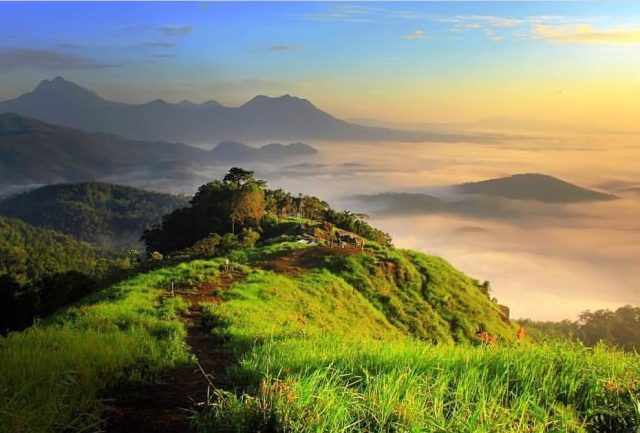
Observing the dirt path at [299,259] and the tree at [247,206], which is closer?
the dirt path at [299,259]

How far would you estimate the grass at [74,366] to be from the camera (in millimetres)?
5039

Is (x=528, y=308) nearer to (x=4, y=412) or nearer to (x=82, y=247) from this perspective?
(x=82, y=247)

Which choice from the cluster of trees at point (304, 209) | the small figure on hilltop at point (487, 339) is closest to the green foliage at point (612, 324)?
the cluster of trees at point (304, 209)

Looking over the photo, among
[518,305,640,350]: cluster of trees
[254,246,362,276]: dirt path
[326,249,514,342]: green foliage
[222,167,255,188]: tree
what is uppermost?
[222,167,255,188]: tree

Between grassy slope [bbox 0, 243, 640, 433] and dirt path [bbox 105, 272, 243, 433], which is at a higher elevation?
grassy slope [bbox 0, 243, 640, 433]

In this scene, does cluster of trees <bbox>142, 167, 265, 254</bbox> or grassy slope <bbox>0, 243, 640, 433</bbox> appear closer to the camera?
grassy slope <bbox>0, 243, 640, 433</bbox>

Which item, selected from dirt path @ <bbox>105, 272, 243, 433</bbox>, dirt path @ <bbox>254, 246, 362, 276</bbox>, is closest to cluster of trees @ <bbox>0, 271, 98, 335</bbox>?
dirt path @ <bbox>254, 246, 362, 276</bbox>

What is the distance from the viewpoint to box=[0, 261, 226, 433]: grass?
5039mm

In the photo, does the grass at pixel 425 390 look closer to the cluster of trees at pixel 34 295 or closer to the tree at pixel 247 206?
the cluster of trees at pixel 34 295

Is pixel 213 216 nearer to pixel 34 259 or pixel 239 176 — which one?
pixel 239 176

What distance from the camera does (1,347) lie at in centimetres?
751

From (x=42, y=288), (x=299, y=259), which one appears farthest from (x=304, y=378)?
(x=42, y=288)

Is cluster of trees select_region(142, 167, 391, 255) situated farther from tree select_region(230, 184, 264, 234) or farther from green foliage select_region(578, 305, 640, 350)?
green foliage select_region(578, 305, 640, 350)

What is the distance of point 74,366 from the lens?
6582 millimetres
